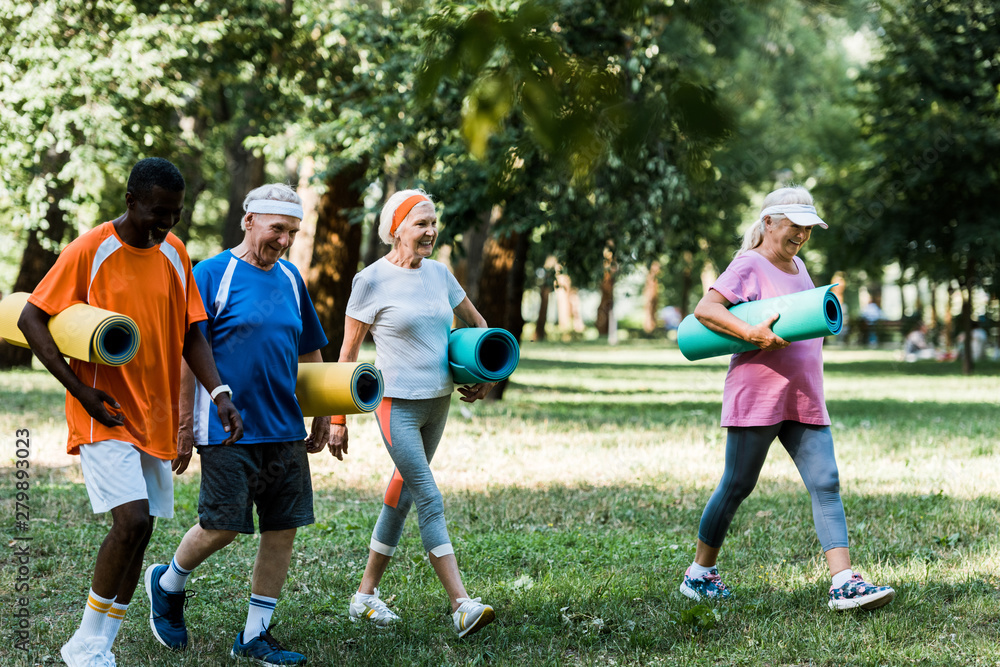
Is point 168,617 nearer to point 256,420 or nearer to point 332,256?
point 256,420

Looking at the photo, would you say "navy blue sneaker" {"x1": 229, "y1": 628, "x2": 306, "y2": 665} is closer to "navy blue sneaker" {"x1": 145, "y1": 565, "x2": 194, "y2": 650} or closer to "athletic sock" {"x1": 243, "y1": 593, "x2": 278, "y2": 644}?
"athletic sock" {"x1": 243, "y1": 593, "x2": 278, "y2": 644}

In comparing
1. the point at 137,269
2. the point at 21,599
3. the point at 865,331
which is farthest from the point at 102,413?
the point at 865,331

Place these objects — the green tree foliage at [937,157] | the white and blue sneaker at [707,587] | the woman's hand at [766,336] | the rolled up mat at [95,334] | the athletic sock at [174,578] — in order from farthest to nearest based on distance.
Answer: the green tree foliage at [937,157] < the white and blue sneaker at [707,587] < the woman's hand at [766,336] < the athletic sock at [174,578] < the rolled up mat at [95,334]

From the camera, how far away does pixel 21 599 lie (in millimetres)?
4441

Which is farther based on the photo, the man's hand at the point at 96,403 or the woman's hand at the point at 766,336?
the woman's hand at the point at 766,336

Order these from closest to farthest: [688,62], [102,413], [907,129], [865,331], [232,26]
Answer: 1. [688,62]
2. [102,413]
3. [232,26]
4. [907,129]
5. [865,331]

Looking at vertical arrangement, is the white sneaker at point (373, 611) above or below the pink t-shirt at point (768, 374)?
below

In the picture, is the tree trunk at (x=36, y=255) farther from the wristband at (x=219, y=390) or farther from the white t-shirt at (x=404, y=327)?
the wristband at (x=219, y=390)

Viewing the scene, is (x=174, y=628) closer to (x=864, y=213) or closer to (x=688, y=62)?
(x=688, y=62)

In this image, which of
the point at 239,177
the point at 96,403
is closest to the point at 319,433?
A: the point at 96,403

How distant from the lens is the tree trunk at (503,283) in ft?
47.1

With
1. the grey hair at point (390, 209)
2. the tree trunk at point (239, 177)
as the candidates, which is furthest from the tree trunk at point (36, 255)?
the grey hair at point (390, 209)

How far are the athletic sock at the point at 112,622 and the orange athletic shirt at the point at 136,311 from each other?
1.94 ft

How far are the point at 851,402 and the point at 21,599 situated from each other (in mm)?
12827
